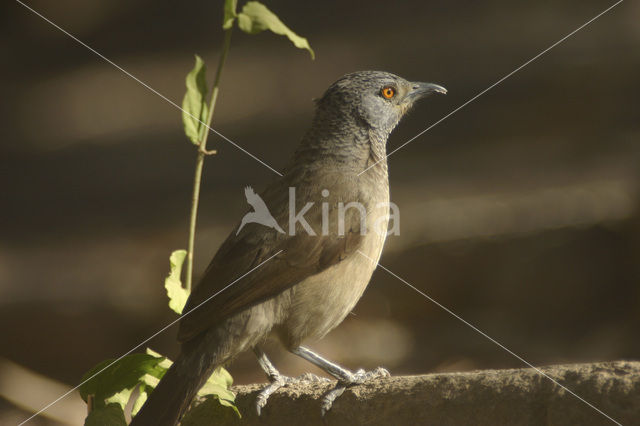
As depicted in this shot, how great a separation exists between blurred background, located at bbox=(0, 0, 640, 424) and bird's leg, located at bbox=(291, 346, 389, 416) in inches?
66.7

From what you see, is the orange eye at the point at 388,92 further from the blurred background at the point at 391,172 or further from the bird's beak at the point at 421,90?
the blurred background at the point at 391,172

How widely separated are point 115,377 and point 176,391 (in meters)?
0.22

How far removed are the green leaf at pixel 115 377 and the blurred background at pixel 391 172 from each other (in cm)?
209

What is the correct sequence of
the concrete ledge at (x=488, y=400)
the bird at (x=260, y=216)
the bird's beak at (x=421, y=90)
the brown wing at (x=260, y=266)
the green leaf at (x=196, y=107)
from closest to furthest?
the concrete ledge at (x=488, y=400) < the brown wing at (x=260, y=266) < the green leaf at (x=196, y=107) < the bird at (x=260, y=216) < the bird's beak at (x=421, y=90)

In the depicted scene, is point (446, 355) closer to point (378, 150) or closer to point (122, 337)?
point (378, 150)

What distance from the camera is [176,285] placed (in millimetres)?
3188

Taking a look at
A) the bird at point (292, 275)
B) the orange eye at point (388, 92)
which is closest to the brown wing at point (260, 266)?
the bird at point (292, 275)

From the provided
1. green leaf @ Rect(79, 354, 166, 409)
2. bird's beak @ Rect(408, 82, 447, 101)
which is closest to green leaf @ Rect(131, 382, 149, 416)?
green leaf @ Rect(79, 354, 166, 409)

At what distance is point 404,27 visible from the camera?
18.0ft

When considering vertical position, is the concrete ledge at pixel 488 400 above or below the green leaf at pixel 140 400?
above

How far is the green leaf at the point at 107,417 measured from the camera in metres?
2.82

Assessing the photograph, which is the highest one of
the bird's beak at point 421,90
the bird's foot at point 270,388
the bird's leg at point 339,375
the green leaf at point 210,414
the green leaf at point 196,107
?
the bird's beak at point 421,90

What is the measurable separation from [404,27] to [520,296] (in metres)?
1.91

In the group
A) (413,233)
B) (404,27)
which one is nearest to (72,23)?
(404,27)
